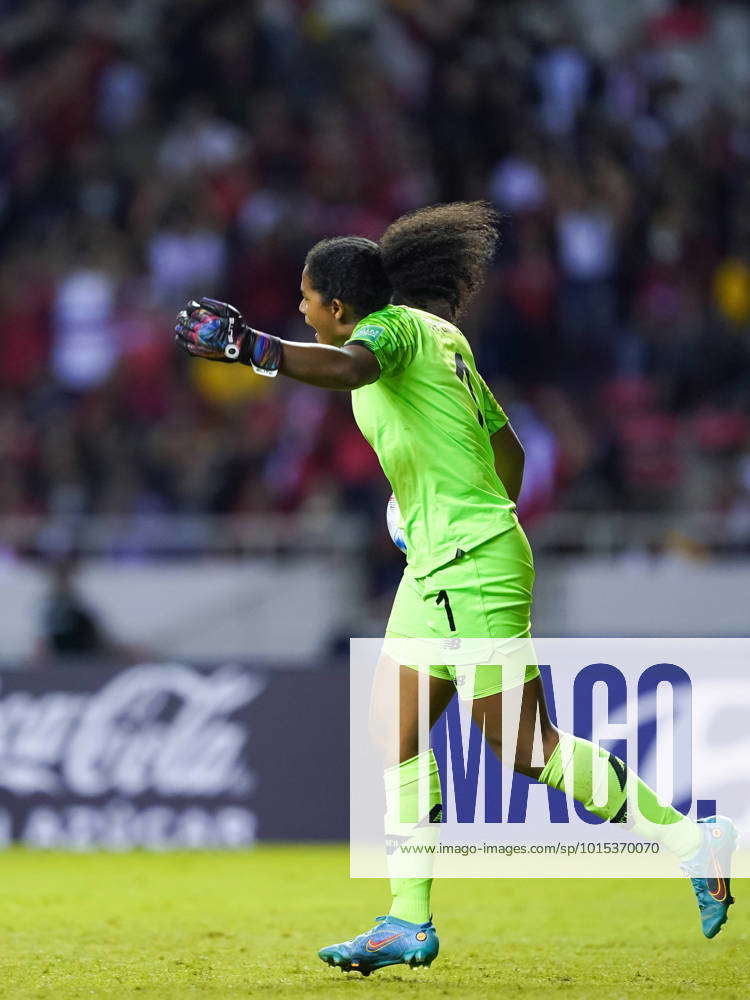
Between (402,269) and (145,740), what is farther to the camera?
(145,740)

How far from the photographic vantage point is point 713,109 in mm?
14234

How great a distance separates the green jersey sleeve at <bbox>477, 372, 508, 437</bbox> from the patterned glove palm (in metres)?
1.05

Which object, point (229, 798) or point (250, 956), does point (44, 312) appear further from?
point (250, 956)

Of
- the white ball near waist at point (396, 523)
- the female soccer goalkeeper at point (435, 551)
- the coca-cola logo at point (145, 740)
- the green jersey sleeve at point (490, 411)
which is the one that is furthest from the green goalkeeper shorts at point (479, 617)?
the coca-cola logo at point (145, 740)

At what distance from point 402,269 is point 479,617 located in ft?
3.82

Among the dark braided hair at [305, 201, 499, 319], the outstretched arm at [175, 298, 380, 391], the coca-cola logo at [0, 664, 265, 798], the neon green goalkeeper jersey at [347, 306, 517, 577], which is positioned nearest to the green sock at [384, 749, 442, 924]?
the neon green goalkeeper jersey at [347, 306, 517, 577]

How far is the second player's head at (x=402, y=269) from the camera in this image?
18.1 feet

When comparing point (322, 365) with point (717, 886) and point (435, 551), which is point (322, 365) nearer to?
point (435, 551)

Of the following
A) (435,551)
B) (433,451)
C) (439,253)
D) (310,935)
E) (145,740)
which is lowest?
(310,935)

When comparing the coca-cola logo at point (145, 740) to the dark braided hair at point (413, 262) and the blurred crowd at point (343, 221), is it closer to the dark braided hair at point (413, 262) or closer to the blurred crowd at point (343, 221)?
the blurred crowd at point (343, 221)

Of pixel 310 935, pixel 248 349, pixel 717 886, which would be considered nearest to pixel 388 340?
pixel 248 349

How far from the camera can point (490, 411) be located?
5.81 meters

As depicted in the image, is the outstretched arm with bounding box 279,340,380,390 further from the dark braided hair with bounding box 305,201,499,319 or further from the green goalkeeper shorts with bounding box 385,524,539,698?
the green goalkeeper shorts with bounding box 385,524,539,698

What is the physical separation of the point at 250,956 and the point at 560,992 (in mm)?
1274
